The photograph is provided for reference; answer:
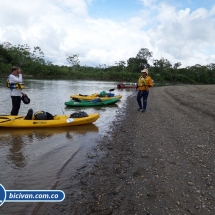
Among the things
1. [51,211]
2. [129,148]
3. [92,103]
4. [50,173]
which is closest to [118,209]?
[51,211]

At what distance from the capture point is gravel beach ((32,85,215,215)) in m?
3.34

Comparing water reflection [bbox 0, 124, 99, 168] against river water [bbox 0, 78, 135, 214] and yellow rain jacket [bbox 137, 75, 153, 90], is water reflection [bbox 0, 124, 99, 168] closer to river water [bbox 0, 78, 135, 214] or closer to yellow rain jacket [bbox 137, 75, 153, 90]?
river water [bbox 0, 78, 135, 214]

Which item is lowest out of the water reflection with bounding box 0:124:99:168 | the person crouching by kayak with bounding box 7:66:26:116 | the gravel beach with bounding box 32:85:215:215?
the water reflection with bounding box 0:124:99:168

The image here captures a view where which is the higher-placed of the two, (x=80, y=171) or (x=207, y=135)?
(x=207, y=135)

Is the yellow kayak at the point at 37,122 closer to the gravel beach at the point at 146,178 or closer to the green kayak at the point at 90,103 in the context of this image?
the gravel beach at the point at 146,178

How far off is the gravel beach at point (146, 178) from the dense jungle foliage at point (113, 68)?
6439 centimetres

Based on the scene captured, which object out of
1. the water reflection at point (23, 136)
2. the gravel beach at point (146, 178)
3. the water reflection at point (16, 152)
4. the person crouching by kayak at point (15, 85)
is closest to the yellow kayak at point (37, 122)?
the water reflection at point (23, 136)

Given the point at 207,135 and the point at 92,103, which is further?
the point at 92,103

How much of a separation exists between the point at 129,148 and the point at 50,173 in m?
2.28

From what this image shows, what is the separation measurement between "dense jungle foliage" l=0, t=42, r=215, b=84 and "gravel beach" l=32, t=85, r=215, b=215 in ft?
211

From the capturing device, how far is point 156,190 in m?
3.77

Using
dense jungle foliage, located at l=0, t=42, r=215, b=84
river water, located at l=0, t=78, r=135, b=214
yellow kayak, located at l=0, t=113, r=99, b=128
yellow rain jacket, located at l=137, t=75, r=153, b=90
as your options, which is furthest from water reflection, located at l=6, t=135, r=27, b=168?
dense jungle foliage, located at l=0, t=42, r=215, b=84

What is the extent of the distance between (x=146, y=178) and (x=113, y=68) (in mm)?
90437

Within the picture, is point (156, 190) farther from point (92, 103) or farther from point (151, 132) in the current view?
point (92, 103)
